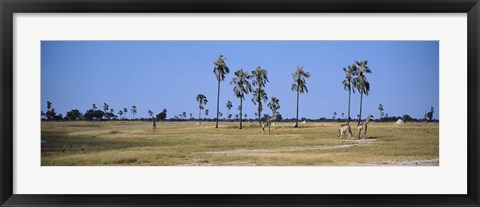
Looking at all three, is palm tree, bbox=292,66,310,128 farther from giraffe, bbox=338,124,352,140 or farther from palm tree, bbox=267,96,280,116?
giraffe, bbox=338,124,352,140

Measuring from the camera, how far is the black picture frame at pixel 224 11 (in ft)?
30.8

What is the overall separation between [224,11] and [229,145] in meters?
2.51

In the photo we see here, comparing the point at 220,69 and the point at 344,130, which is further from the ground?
the point at 220,69

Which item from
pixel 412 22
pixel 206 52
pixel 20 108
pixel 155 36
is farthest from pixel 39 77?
pixel 412 22

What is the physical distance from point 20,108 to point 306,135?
4.87 meters

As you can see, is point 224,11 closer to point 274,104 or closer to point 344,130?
point 274,104

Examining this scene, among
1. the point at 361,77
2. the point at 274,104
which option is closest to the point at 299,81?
the point at 274,104

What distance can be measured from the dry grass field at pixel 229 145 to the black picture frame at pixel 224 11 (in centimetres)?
66

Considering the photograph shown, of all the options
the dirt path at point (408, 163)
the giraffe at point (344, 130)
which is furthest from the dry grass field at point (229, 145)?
the giraffe at point (344, 130)

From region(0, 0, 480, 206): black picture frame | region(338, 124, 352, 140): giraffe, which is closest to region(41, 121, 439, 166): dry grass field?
region(338, 124, 352, 140): giraffe

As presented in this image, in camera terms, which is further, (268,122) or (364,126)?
(364,126)

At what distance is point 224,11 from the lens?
943 cm

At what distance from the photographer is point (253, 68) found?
34.0 ft

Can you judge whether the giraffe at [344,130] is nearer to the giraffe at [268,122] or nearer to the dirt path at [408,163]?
the dirt path at [408,163]
